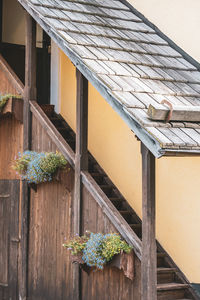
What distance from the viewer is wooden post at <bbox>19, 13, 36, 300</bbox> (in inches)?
349

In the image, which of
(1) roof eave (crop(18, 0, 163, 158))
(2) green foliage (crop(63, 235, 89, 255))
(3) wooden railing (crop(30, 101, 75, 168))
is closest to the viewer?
(1) roof eave (crop(18, 0, 163, 158))

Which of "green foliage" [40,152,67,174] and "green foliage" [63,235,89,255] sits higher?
"green foliage" [40,152,67,174]

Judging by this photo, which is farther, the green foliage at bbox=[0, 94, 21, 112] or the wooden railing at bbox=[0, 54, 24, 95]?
the wooden railing at bbox=[0, 54, 24, 95]

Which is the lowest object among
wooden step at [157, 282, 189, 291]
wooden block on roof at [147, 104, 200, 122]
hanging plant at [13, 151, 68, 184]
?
wooden step at [157, 282, 189, 291]

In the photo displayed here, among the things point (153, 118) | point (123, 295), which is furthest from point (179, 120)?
point (123, 295)

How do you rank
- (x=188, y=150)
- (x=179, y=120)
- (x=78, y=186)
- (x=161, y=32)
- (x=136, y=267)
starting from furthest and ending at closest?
(x=161, y=32) < (x=78, y=186) < (x=136, y=267) < (x=179, y=120) < (x=188, y=150)

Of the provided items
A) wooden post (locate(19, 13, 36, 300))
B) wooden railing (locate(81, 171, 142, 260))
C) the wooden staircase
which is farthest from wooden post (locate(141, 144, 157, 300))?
wooden post (locate(19, 13, 36, 300))

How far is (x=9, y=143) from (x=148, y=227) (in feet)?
11.1

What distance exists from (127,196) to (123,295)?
2.12 meters

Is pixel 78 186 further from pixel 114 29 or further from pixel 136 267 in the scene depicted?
pixel 114 29

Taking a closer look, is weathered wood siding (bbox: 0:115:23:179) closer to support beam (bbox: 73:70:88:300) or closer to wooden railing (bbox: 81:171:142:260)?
support beam (bbox: 73:70:88:300)

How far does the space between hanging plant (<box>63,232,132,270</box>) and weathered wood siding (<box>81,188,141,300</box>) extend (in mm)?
173

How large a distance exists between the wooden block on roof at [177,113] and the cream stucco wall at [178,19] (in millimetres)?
2055

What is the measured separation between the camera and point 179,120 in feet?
22.1
